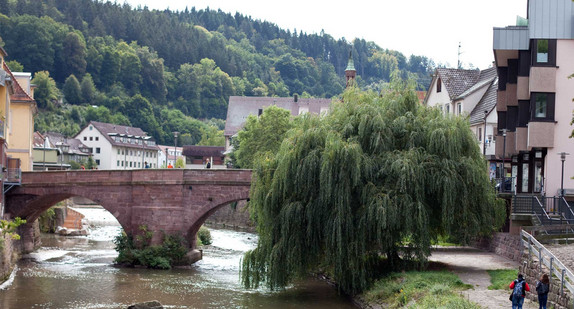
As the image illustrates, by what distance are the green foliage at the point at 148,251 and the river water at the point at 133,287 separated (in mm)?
825

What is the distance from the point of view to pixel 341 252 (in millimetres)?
28781

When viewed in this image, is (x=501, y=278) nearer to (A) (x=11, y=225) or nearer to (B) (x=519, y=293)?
(B) (x=519, y=293)

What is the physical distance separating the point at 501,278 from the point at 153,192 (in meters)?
20.7

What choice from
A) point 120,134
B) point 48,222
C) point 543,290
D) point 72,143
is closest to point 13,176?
point 48,222

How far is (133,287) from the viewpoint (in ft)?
112

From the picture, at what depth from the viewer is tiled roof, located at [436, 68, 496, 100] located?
5451cm

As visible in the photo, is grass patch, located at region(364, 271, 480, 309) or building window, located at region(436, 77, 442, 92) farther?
building window, located at region(436, 77, 442, 92)

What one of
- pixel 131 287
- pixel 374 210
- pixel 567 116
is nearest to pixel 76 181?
pixel 131 287

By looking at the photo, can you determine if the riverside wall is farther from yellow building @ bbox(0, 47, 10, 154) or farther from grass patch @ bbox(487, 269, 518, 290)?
grass patch @ bbox(487, 269, 518, 290)

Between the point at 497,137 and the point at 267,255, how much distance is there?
15488 millimetres

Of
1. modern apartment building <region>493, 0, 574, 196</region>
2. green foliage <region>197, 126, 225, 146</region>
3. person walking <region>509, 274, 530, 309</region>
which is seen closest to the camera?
person walking <region>509, 274, 530, 309</region>

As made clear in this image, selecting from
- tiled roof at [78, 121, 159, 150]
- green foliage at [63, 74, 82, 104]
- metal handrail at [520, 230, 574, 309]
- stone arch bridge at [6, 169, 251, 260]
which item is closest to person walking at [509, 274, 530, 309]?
metal handrail at [520, 230, 574, 309]

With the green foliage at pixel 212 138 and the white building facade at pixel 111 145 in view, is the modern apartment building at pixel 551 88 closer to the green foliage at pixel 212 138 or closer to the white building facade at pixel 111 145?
the white building facade at pixel 111 145

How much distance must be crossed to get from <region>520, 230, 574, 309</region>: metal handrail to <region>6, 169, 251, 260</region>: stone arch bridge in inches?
772
